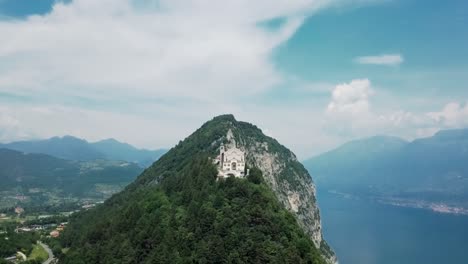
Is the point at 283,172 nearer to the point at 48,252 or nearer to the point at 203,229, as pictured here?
the point at 48,252

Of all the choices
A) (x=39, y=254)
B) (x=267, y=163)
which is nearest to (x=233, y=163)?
(x=39, y=254)

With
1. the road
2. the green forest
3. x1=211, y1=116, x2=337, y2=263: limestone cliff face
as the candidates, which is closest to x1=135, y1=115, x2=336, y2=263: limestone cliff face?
x1=211, y1=116, x2=337, y2=263: limestone cliff face

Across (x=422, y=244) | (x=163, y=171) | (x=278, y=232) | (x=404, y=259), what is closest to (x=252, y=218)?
(x=278, y=232)

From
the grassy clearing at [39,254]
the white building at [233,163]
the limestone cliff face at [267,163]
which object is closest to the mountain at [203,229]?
the white building at [233,163]

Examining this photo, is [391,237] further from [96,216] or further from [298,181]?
[96,216]

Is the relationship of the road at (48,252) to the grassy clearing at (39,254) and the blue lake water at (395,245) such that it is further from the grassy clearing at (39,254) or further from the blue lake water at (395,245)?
the blue lake water at (395,245)
